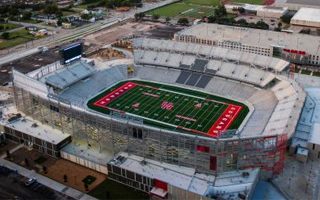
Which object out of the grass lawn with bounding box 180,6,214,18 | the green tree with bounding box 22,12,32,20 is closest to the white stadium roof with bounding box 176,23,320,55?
the grass lawn with bounding box 180,6,214,18

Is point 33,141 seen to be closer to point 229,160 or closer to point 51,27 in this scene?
point 229,160

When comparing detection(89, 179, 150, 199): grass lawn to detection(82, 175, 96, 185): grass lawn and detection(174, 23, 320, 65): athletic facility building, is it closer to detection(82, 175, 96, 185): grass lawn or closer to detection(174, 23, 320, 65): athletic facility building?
detection(82, 175, 96, 185): grass lawn

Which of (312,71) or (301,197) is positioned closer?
(301,197)

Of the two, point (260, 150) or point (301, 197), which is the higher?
point (260, 150)

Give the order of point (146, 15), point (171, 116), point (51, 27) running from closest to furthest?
point (171, 116) < point (51, 27) < point (146, 15)

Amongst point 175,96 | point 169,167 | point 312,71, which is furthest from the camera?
point 312,71

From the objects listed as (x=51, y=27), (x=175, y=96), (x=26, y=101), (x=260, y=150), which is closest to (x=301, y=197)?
(x=260, y=150)
